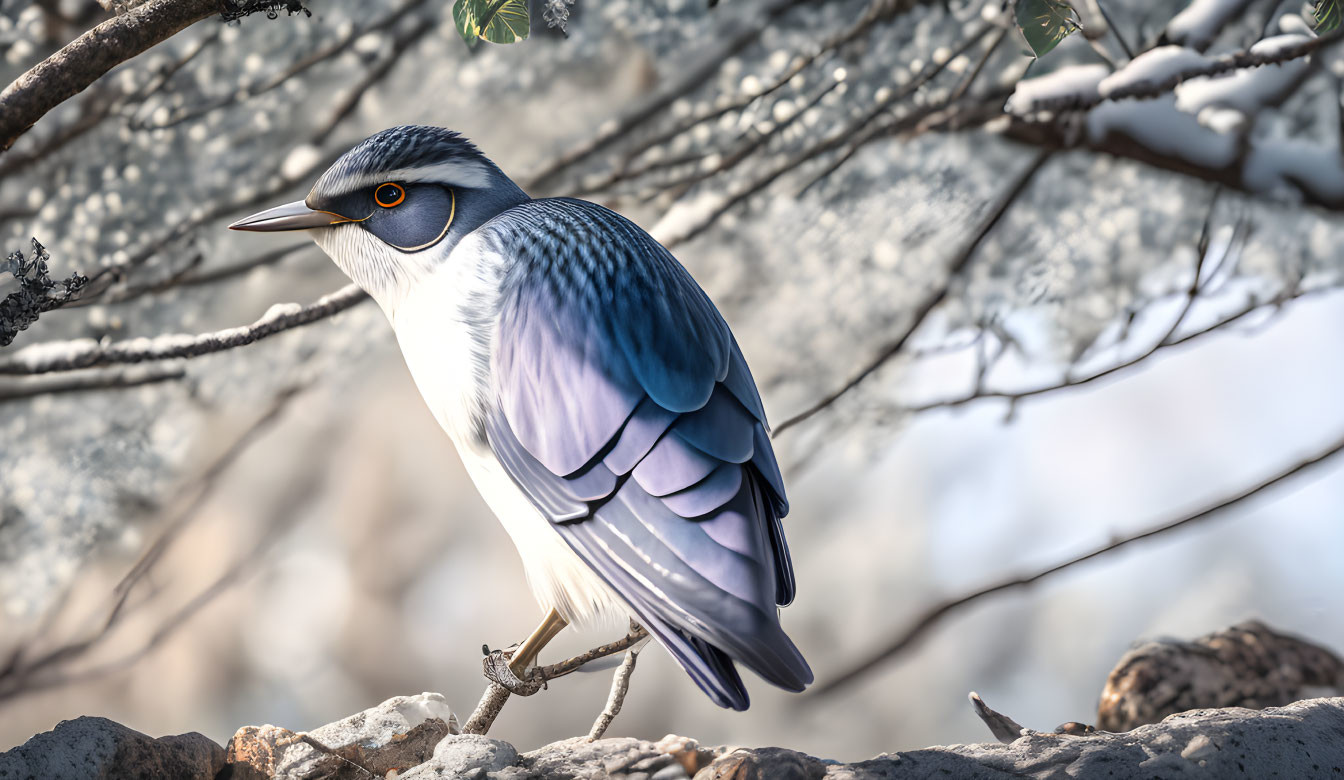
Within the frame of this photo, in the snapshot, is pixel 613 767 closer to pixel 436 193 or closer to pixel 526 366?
pixel 526 366

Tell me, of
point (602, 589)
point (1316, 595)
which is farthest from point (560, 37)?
point (1316, 595)

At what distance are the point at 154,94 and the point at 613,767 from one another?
3.79 ft

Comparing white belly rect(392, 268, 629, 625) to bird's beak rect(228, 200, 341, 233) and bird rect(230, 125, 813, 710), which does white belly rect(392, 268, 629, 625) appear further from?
bird's beak rect(228, 200, 341, 233)

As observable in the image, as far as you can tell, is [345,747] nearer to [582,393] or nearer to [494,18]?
[582,393]

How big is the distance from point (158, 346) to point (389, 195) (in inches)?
26.0

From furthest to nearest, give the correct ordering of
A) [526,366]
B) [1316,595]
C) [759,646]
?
[1316,595] < [526,366] < [759,646]

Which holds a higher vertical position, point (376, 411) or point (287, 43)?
point (287, 43)

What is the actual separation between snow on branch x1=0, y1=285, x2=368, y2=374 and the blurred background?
0.02 meters

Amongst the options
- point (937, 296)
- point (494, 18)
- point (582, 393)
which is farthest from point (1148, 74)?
point (582, 393)

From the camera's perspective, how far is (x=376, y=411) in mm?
1308

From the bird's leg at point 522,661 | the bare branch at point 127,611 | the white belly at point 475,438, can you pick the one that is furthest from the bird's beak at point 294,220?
the bare branch at point 127,611

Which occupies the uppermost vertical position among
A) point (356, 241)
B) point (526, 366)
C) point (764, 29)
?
point (764, 29)

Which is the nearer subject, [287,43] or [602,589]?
[602,589]

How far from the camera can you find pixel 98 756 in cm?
74
